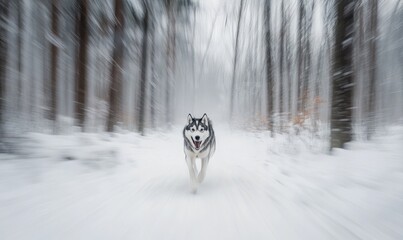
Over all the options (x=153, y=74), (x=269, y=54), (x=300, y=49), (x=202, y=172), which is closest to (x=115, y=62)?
(x=153, y=74)

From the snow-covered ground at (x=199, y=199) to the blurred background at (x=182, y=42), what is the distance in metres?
1.30

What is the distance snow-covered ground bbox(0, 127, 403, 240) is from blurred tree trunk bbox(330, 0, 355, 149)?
0.39 metres

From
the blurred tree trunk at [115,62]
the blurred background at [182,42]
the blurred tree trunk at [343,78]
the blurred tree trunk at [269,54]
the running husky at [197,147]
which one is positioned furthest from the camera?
the blurred tree trunk at [269,54]

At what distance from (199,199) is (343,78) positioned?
12.2 ft

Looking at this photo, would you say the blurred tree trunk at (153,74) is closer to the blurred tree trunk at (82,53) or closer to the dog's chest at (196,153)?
the blurred tree trunk at (82,53)

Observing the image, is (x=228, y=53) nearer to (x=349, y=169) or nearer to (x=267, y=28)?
(x=267, y=28)

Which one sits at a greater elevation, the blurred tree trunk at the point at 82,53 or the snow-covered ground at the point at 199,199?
the blurred tree trunk at the point at 82,53

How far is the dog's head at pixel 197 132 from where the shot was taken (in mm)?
4250

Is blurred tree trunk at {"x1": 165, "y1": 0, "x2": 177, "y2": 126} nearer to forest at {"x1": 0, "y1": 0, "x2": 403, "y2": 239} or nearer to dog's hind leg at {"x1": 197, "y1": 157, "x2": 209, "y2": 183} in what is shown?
forest at {"x1": 0, "y1": 0, "x2": 403, "y2": 239}

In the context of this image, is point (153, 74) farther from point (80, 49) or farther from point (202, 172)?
point (202, 172)

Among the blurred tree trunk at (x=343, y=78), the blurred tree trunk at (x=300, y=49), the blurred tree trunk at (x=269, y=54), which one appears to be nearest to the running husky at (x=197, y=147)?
the blurred tree trunk at (x=343, y=78)

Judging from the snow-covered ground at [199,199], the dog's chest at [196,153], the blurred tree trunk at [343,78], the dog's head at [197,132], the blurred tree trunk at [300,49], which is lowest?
the snow-covered ground at [199,199]

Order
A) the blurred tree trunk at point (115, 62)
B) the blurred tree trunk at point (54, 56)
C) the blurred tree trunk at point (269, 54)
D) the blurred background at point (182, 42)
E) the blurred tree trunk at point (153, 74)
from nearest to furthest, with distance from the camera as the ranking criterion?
the blurred background at point (182, 42), the blurred tree trunk at point (54, 56), the blurred tree trunk at point (115, 62), the blurred tree trunk at point (269, 54), the blurred tree trunk at point (153, 74)

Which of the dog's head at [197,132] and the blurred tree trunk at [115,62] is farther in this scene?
the blurred tree trunk at [115,62]
